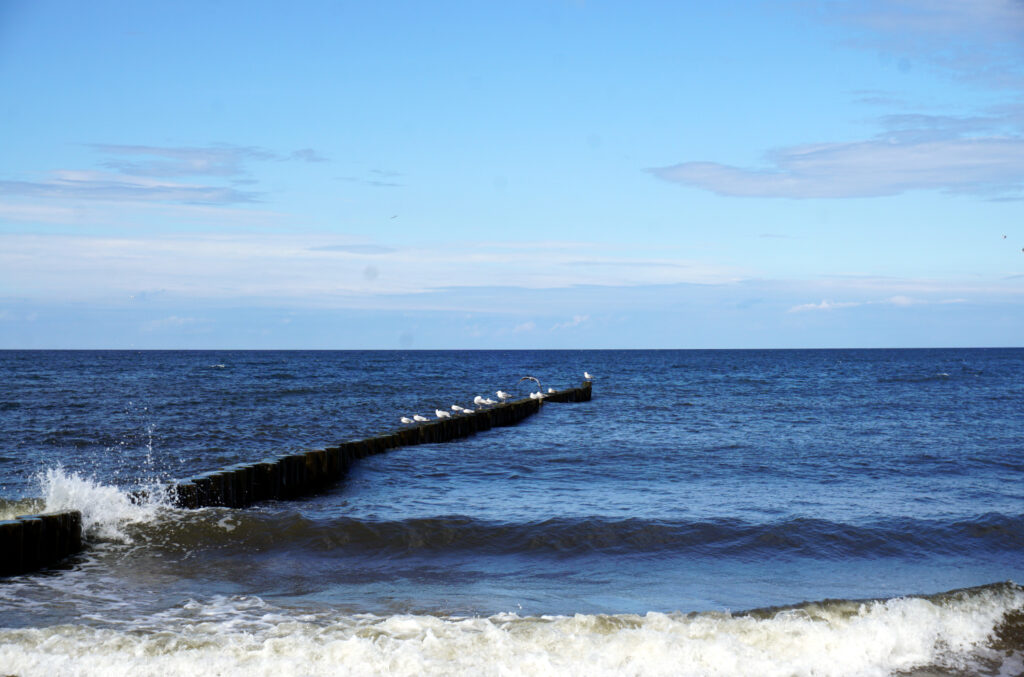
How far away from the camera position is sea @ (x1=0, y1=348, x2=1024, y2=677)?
21.3 feet

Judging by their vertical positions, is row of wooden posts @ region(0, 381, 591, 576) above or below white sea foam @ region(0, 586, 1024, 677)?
above

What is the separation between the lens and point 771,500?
1309 centimetres

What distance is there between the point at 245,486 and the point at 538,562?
499 centimetres

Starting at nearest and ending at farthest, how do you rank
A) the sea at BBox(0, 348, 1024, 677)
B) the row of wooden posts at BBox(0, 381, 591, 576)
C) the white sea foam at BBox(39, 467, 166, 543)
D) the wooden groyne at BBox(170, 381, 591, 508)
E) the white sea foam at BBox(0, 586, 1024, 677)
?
the white sea foam at BBox(0, 586, 1024, 677) < the sea at BBox(0, 348, 1024, 677) < the row of wooden posts at BBox(0, 381, 591, 576) < the white sea foam at BBox(39, 467, 166, 543) < the wooden groyne at BBox(170, 381, 591, 508)

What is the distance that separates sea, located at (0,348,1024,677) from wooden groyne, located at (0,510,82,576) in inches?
10.9

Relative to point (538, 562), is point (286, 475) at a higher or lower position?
higher

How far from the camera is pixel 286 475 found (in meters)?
13.5

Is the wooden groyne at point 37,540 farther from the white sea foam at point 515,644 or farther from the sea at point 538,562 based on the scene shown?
the white sea foam at point 515,644

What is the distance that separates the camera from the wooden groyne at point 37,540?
840cm

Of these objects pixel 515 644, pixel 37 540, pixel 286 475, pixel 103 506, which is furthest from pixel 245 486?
pixel 515 644

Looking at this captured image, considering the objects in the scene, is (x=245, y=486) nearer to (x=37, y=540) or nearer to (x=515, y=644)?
(x=37, y=540)

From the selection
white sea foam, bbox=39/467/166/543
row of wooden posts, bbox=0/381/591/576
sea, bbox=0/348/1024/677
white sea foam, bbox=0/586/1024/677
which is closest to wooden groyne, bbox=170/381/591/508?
row of wooden posts, bbox=0/381/591/576

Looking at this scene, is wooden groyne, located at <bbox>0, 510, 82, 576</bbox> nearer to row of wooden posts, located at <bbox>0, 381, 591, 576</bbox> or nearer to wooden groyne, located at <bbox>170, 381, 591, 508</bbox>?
row of wooden posts, located at <bbox>0, 381, 591, 576</bbox>

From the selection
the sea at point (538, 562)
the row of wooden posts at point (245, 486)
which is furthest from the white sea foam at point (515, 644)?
the row of wooden posts at point (245, 486)
